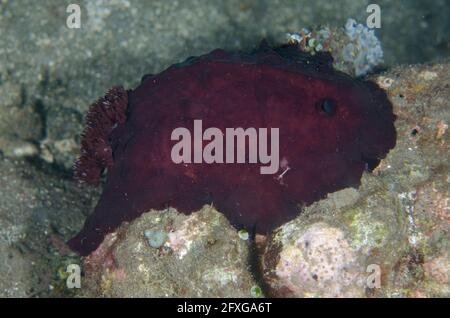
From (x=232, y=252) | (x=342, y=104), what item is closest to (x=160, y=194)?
(x=232, y=252)

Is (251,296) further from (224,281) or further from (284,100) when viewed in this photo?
(284,100)
